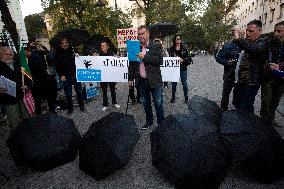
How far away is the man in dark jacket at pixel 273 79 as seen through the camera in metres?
4.98

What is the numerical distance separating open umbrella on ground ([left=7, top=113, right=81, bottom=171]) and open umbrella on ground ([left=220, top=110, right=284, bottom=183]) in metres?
2.34

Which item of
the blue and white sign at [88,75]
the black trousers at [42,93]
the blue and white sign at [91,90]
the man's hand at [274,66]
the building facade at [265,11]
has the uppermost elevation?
the building facade at [265,11]

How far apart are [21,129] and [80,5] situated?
13.0 metres

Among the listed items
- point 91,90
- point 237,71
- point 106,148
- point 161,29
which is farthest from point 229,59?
point 161,29

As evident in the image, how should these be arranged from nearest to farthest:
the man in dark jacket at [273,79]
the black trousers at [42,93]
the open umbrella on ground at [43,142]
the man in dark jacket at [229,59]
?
the open umbrella on ground at [43,142], the man in dark jacket at [273,79], the man in dark jacket at [229,59], the black trousers at [42,93]

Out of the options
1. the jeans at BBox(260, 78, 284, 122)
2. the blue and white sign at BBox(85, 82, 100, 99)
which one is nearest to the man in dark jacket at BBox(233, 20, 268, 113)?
the jeans at BBox(260, 78, 284, 122)

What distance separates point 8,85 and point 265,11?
3654cm

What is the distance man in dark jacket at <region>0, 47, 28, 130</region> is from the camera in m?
5.02

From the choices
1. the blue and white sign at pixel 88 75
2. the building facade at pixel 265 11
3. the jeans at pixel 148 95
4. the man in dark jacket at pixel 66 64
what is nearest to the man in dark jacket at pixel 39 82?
the man in dark jacket at pixel 66 64

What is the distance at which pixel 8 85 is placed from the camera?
4.89 meters

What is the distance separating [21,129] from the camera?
4.23 m

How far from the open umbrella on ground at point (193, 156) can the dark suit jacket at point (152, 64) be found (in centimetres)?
181

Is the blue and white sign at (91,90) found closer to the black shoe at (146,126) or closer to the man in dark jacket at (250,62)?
the black shoe at (146,126)

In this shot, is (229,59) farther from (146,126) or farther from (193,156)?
(193,156)
